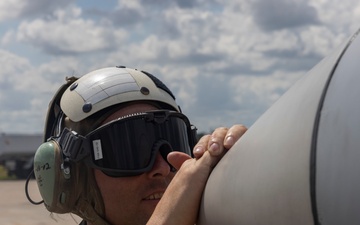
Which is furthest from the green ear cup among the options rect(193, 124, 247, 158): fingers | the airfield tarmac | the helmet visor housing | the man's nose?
the airfield tarmac

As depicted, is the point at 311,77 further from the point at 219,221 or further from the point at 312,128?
the point at 219,221

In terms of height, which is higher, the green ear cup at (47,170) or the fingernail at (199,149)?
the fingernail at (199,149)

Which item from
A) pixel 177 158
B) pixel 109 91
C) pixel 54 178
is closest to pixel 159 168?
pixel 109 91

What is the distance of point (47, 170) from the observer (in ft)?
11.1

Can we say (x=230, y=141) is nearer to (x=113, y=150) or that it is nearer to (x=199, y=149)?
(x=199, y=149)

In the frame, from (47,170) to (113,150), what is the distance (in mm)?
396

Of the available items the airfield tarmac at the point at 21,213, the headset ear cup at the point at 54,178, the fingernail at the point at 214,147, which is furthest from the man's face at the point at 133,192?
the airfield tarmac at the point at 21,213

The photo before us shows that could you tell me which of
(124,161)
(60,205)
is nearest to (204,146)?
(124,161)

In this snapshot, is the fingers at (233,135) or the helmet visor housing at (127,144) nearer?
Answer: the fingers at (233,135)

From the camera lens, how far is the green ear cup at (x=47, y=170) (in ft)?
11.0

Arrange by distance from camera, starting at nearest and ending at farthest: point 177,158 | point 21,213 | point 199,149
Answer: point 199,149
point 177,158
point 21,213

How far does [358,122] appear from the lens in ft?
4.39

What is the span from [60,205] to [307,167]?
2.13 metres

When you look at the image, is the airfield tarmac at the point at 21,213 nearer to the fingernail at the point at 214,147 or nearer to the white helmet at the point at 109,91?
the white helmet at the point at 109,91
